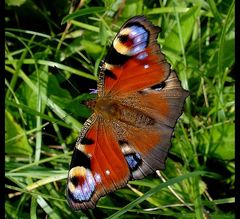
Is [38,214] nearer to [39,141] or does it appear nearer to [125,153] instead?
[39,141]

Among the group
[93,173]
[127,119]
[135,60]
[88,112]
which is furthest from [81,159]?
[88,112]

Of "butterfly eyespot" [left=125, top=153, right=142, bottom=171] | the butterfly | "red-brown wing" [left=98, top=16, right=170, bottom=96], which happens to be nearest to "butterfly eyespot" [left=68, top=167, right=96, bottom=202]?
the butterfly

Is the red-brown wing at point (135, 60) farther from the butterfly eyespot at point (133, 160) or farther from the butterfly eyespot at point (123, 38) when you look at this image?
the butterfly eyespot at point (133, 160)

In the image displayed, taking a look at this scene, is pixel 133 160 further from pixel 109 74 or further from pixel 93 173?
pixel 109 74

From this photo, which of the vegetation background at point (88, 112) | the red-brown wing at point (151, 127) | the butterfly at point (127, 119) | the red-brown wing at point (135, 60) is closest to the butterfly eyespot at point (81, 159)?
the butterfly at point (127, 119)

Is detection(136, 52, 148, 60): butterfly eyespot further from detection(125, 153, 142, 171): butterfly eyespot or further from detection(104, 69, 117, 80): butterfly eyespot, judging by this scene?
detection(125, 153, 142, 171): butterfly eyespot

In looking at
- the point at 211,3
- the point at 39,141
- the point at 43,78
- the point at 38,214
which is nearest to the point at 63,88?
the point at 43,78
